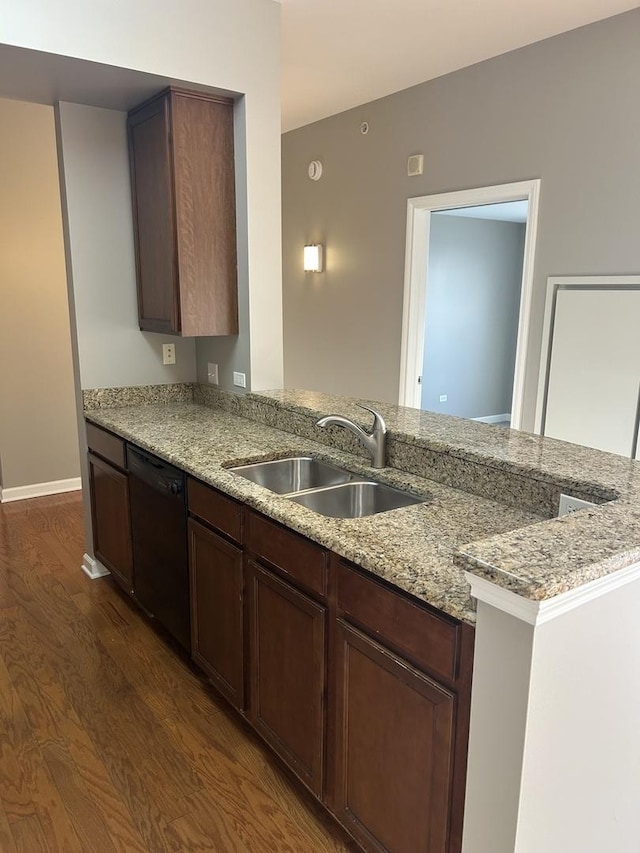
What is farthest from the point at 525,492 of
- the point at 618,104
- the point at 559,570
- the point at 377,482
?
the point at 618,104

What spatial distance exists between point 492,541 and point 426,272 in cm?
338

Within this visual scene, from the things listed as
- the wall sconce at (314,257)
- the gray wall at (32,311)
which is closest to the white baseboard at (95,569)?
the gray wall at (32,311)

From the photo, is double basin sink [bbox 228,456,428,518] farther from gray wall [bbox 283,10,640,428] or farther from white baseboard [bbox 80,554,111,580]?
gray wall [bbox 283,10,640,428]

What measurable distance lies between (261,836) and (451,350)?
624 cm

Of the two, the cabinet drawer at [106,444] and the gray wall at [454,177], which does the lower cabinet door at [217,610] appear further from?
the gray wall at [454,177]

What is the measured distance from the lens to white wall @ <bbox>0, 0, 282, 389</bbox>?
2.31 meters

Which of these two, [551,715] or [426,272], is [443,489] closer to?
[551,715]

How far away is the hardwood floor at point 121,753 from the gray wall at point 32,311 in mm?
1734

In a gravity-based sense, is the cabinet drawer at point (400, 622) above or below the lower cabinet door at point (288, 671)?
above

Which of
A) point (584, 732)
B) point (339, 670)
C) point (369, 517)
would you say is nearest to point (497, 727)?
point (584, 732)

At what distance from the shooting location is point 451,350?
741cm

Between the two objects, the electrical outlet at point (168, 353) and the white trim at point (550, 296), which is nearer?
the white trim at point (550, 296)

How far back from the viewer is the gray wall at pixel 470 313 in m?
7.16

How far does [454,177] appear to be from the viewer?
383 cm
